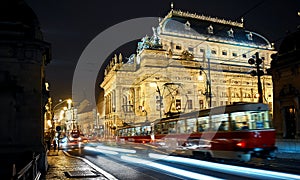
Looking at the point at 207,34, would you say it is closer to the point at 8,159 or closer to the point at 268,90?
the point at 268,90

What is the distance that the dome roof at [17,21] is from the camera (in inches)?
714

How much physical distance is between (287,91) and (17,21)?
2481 centimetres

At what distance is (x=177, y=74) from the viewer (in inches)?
3278

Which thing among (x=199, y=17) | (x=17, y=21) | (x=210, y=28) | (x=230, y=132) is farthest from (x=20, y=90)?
(x=199, y=17)

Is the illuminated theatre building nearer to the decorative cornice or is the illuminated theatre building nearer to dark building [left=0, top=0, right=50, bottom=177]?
the decorative cornice

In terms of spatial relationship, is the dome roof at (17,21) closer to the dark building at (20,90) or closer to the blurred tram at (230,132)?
the dark building at (20,90)

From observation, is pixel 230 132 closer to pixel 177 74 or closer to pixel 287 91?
pixel 287 91

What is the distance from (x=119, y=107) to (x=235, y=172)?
248ft

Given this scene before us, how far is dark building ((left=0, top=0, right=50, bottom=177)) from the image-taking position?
17.7m

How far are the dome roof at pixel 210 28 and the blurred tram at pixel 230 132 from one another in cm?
6313

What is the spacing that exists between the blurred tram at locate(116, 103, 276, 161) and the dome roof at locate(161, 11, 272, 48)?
63132 millimetres

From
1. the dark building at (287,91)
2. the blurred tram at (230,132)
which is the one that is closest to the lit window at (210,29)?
the dark building at (287,91)

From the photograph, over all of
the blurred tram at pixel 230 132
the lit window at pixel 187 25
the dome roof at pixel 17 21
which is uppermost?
the lit window at pixel 187 25

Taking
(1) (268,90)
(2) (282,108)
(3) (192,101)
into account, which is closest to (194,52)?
(3) (192,101)
